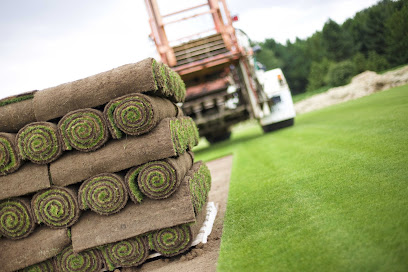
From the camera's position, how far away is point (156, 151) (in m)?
3.68

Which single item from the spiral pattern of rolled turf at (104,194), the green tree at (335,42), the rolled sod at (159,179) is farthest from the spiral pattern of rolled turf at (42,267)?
the green tree at (335,42)

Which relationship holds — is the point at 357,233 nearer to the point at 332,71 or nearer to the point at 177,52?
the point at 177,52

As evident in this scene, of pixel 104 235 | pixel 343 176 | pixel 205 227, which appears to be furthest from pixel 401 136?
pixel 104 235

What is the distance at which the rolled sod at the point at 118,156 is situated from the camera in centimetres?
368

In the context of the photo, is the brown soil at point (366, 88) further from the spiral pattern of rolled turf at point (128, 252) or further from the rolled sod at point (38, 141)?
the rolled sod at point (38, 141)

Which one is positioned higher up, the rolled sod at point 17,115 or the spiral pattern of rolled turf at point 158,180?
the rolled sod at point 17,115

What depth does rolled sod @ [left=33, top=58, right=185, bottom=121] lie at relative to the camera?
12.2ft

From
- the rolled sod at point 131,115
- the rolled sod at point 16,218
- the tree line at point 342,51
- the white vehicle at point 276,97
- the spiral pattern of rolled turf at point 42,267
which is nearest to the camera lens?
the rolled sod at point 131,115

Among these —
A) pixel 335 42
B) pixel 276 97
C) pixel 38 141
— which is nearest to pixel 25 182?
pixel 38 141

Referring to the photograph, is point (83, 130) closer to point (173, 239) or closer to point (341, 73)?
point (173, 239)

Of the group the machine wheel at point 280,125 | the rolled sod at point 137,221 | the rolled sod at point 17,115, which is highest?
the rolled sod at point 17,115

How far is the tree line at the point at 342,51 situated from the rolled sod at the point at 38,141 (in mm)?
12084

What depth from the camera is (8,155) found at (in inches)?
147

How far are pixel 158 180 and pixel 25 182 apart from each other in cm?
134
